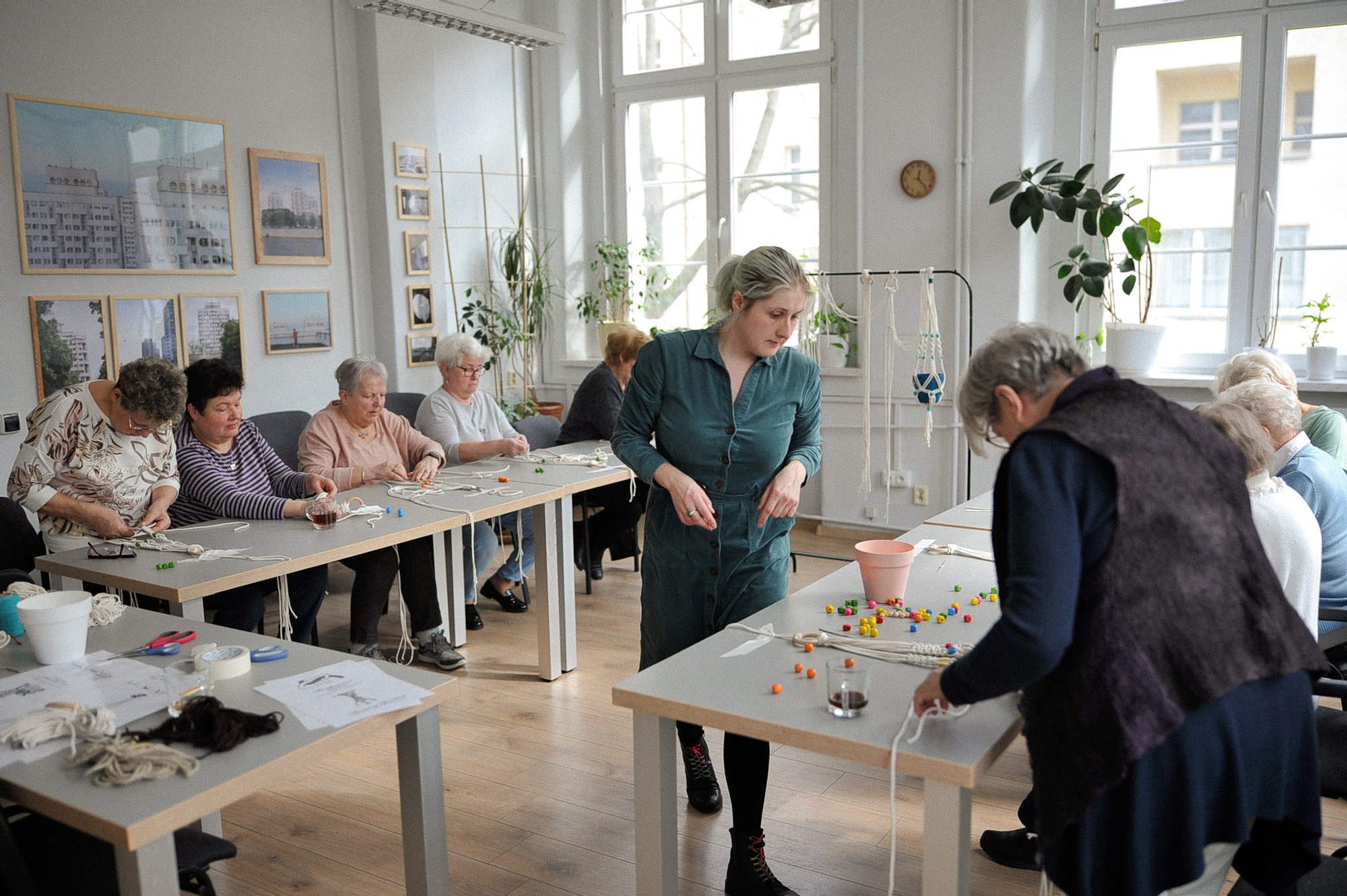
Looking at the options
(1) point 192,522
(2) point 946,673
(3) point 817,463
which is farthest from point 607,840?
(1) point 192,522

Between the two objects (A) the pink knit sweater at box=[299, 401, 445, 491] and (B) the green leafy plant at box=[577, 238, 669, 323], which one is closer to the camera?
(A) the pink knit sweater at box=[299, 401, 445, 491]

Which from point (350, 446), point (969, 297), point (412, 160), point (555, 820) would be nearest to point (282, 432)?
point (350, 446)

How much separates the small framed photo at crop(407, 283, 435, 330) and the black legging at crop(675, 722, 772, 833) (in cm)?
430

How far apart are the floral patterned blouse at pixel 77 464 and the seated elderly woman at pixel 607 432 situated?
7.16 ft

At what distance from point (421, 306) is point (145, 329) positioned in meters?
1.64

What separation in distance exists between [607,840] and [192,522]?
6.09ft

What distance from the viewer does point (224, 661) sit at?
79.1 inches

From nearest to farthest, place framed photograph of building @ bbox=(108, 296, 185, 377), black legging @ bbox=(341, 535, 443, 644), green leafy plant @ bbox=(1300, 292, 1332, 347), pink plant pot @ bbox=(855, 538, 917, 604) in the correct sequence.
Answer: pink plant pot @ bbox=(855, 538, 917, 604), black legging @ bbox=(341, 535, 443, 644), framed photograph of building @ bbox=(108, 296, 185, 377), green leafy plant @ bbox=(1300, 292, 1332, 347)

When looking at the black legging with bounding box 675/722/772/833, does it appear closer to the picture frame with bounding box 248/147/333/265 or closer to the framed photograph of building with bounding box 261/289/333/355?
the framed photograph of building with bounding box 261/289/333/355

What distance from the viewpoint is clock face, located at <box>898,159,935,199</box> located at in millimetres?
5688

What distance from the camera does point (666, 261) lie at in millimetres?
7000

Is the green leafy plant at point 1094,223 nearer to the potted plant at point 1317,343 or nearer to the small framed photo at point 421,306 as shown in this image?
the potted plant at point 1317,343

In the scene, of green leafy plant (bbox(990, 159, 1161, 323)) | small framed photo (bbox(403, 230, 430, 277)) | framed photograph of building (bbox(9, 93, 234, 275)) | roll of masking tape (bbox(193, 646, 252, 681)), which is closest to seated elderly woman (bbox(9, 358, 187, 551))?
roll of masking tape (bbox(193, 646, 252, 681))

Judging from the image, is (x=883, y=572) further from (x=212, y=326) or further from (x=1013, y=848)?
(x=212, y=326)
